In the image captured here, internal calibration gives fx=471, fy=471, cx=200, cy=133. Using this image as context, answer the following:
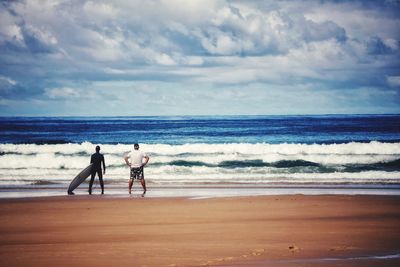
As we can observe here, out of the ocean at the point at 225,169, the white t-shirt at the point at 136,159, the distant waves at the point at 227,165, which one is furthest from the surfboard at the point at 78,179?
the distant waves at the point at 227,165

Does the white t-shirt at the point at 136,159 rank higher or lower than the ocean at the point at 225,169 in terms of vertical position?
higher

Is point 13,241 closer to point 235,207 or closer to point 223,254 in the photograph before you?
point 223,254

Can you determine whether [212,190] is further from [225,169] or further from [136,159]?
[225,169]

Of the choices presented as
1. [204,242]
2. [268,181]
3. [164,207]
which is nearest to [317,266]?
[204,242]

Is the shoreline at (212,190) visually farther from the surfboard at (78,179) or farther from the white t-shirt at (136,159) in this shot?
the white t-shirt at (136,159)

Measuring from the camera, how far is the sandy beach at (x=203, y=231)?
7527 mm

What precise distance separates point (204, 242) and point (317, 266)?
2.35 metres

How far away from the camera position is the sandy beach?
7.53m

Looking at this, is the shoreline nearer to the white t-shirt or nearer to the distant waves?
the white t-shirt

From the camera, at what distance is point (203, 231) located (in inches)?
379

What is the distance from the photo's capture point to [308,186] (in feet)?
59.3

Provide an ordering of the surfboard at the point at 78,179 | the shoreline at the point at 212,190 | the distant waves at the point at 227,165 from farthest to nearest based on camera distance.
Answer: the distant waves at the point at 227,165 → the surfboard at the point at 78,179 → the shoreline at the point at 212,190

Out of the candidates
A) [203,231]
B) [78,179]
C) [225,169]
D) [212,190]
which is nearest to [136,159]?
[78,179]

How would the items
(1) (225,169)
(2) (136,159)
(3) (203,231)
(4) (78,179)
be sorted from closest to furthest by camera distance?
(3) (203,231) < (2) (136,159) < (4) (78,179) < (1) (225,169)
